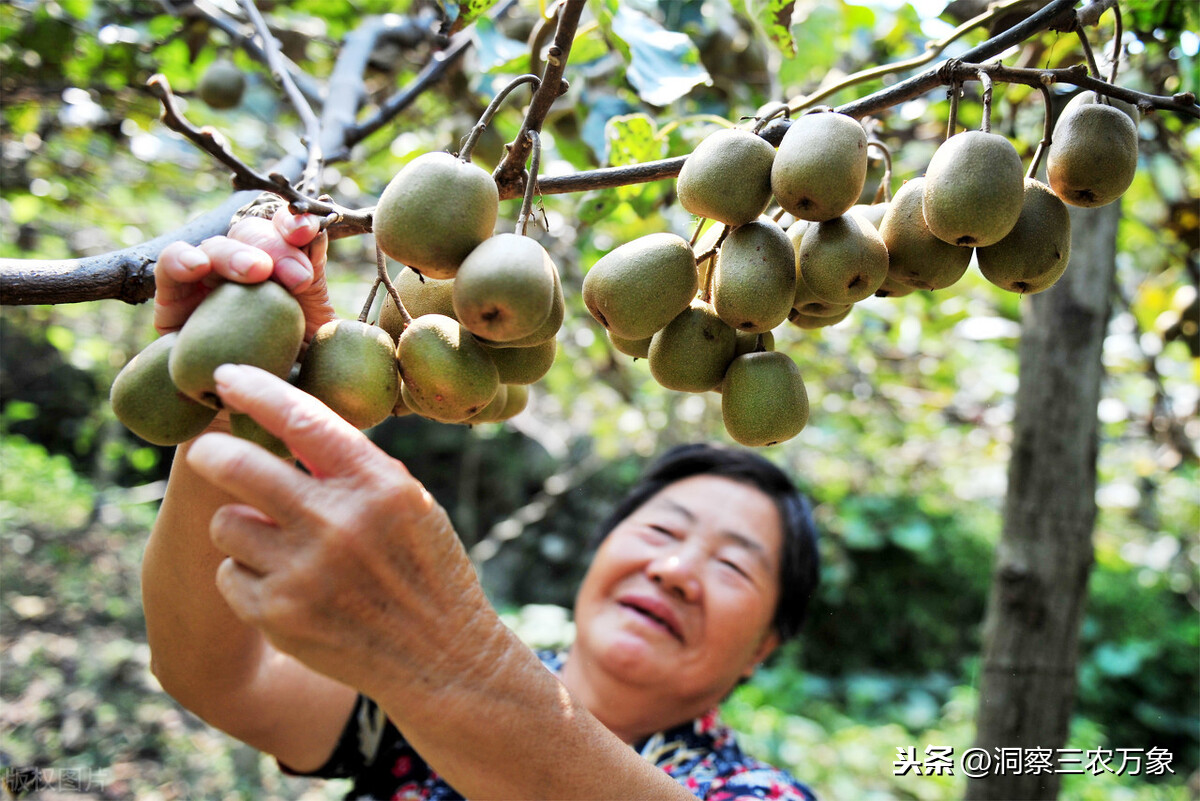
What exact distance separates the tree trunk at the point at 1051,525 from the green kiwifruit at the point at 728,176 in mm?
1634

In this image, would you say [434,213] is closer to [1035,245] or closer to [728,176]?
[728,176]

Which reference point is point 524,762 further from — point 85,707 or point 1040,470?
point 85,707

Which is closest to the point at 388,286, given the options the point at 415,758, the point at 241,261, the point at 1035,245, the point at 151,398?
the point at 241,261

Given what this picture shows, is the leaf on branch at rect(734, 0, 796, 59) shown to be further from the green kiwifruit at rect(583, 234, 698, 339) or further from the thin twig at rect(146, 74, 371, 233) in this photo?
the thin twig at rect(146, 74, 371, 233)

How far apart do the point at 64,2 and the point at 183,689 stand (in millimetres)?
2446

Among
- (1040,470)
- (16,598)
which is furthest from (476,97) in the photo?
(16,598)

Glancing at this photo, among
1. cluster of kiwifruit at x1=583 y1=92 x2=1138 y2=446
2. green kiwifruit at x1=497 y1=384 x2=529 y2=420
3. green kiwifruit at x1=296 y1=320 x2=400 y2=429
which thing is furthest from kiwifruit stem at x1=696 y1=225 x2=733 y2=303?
green kiwifruit at x1=296 y1=320 x2=400 y2=429

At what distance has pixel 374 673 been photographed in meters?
0.82

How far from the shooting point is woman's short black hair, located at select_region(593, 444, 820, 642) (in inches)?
93.7

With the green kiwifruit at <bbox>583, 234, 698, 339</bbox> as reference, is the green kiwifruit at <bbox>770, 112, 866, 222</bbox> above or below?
above

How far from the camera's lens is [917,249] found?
3.22ft

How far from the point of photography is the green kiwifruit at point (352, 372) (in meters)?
0.84

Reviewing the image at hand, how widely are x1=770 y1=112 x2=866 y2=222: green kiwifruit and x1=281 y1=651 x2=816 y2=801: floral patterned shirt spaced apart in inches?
56.2

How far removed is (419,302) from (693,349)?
343 millimetres
